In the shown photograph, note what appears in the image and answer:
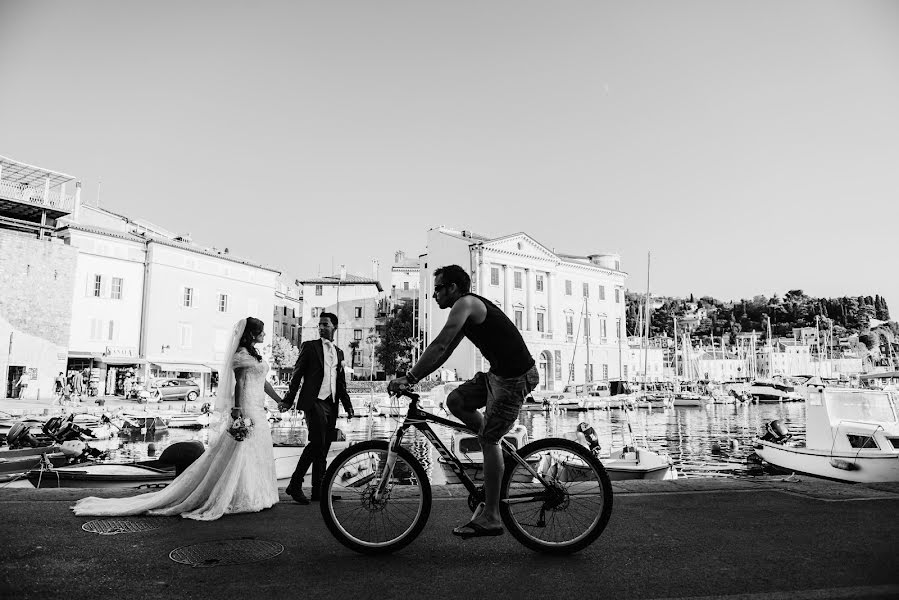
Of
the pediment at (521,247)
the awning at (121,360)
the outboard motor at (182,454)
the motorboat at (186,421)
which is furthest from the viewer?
the pediment at (521,247)

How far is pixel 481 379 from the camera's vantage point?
4402mm

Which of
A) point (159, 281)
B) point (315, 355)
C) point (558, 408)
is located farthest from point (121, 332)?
point (315, 355)

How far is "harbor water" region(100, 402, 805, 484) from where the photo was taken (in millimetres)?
21109

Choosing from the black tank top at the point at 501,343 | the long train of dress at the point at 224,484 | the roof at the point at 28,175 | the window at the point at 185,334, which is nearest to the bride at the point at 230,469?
the long train of dress at the point at 224,484

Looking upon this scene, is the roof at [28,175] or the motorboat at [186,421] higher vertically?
the roof at [28,175]

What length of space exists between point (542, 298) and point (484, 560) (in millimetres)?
64659

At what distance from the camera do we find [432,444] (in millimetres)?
4344

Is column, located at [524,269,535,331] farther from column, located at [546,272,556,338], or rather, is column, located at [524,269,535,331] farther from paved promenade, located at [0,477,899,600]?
paved promenade, located at [0,477,899,600]

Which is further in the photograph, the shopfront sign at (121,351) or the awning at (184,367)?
the awning at (184,367)

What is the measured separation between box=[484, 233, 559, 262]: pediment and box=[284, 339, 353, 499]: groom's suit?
56.3m

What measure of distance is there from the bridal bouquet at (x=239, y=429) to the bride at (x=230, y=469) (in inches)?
2.5

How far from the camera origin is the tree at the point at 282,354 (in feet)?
210

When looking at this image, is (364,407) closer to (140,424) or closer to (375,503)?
(140,424)

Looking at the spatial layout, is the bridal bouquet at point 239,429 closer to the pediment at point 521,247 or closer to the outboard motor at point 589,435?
the outboard motor at point 589,435
